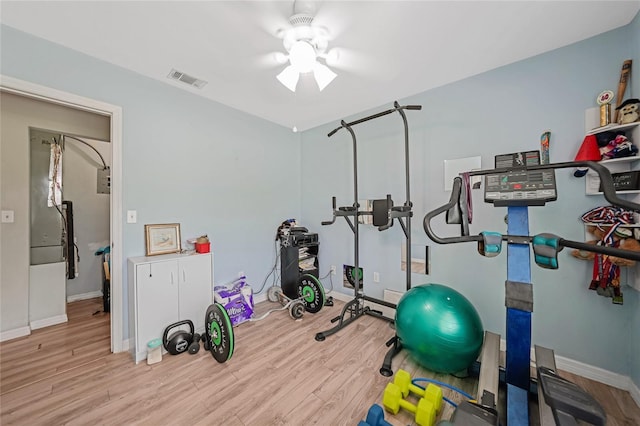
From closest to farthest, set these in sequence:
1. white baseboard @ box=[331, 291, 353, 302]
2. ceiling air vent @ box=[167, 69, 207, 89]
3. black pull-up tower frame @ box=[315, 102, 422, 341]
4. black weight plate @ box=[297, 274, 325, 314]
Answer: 1. black pull-up tower frame @ box=[315, 102, 422, 341]
2. ceiling air vent @ box=[167, 69, 207, 89]
3. black weight plate @ box=[297, 274, 325, 314]
4. white baseboard @ box=[331, 291, 353, 302]

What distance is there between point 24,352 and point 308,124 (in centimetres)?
404

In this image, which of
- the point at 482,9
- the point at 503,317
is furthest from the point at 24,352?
the point at 482,9

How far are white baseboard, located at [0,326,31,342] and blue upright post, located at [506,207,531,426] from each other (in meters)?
4.35

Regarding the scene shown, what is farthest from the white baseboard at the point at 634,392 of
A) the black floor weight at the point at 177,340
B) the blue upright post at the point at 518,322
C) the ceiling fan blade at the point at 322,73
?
the black floor weight at the point at 177,340

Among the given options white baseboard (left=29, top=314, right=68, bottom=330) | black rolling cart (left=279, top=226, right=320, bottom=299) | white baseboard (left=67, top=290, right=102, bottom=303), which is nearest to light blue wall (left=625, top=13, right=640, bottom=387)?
black rolling cart (left=279, top=226, right=320, bottom=299)

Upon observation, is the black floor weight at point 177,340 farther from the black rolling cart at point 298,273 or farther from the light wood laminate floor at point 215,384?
the black rolling cart at point 298,273

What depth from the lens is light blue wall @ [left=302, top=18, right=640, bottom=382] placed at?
1.77 metres

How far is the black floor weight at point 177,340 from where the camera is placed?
2043 mm

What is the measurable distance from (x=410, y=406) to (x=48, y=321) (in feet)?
12.7

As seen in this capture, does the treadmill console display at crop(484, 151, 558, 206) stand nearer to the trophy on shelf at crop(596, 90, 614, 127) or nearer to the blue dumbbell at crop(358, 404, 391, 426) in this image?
the trophy on shelf at crop(596, 90, 614, 127)

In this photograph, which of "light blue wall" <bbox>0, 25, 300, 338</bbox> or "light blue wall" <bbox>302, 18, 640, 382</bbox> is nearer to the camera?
"light blue wall" <bbox>302, 18, 640, 382</bbox>

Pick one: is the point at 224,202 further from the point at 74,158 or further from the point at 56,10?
the point at 74,158

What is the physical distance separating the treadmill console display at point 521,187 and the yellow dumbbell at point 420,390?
1.22 meters

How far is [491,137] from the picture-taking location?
221cm
